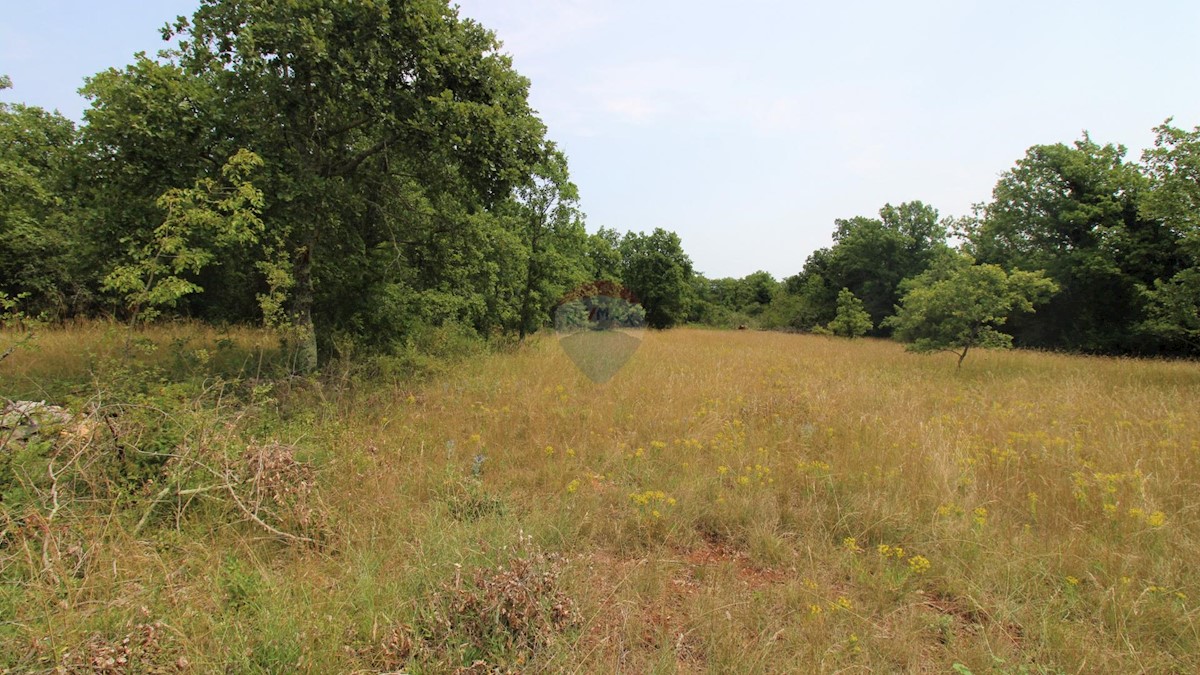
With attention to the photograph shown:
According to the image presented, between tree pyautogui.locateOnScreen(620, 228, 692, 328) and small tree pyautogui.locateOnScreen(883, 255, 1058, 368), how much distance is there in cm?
2638

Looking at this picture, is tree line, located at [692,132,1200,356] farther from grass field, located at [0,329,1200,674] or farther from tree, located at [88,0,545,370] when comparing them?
tree, located at [88,0,545,370]

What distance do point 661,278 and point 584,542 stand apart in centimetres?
3643

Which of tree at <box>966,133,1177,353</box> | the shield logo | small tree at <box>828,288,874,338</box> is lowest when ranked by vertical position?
the shield logo

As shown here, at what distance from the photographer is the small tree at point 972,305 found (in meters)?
10.4

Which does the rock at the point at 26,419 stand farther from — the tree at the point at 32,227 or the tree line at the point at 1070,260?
the tree line at the point at 1070,260

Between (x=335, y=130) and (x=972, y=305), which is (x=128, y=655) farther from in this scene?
(x=972, y=305)

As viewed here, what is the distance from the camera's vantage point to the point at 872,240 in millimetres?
36125

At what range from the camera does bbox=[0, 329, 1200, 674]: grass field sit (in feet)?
6.83

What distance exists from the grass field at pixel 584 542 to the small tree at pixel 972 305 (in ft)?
18.9

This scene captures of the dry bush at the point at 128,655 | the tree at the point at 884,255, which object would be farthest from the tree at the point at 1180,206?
the tree at the point at 884,255

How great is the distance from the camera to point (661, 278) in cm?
3850

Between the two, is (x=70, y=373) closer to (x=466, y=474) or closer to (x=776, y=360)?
(x=466, y=474)

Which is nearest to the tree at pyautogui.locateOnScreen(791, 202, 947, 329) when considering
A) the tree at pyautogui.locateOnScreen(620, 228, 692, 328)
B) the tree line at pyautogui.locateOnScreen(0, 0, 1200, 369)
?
the tree at pyautogui.locateOnScreen(620, 228, 692, 328)

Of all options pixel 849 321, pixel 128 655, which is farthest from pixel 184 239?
pixel 849 321
